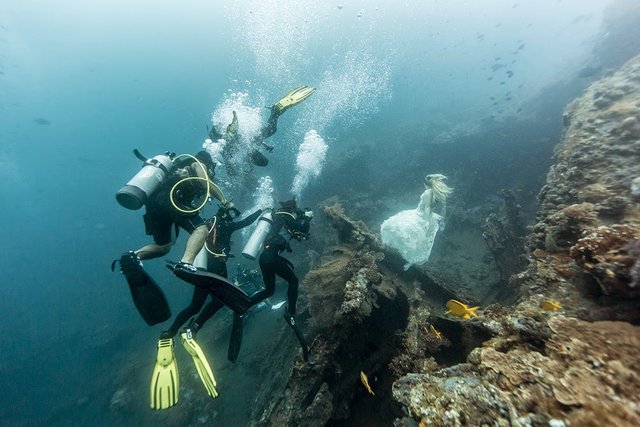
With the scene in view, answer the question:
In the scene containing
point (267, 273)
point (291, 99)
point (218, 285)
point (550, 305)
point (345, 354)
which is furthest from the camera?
point (291, 99)

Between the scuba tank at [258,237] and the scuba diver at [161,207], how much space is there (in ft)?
4.26

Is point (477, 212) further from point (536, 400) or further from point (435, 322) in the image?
point (536, 400)

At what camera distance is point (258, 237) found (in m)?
6.70

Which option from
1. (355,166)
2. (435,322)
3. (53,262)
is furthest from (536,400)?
(53,262)

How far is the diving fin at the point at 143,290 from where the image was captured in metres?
4.59

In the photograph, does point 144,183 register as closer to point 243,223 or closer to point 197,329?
point 243,223

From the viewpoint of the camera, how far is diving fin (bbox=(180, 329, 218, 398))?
4.74 metres

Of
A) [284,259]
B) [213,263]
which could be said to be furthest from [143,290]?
[284,259]

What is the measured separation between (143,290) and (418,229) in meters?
6.63

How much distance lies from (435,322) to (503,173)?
13.7m

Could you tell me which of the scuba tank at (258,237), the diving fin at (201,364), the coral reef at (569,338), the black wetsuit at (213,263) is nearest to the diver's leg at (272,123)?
the scuba tank at (258,237)

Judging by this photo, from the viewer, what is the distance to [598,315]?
9.34ft

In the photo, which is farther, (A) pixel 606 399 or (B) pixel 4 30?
(B) pixel 4 30

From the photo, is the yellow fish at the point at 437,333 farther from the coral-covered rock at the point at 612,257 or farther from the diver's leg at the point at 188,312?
the diver's leg at the point at 188,312
